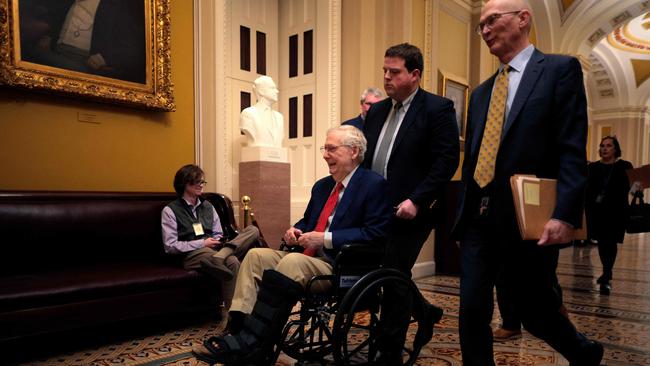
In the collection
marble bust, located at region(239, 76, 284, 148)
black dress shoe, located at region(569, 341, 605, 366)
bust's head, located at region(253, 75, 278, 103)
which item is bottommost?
black dress shoe, located at region(569, 341, 605, 366)

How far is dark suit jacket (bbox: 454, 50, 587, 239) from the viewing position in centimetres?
162

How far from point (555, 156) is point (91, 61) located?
11.1ft

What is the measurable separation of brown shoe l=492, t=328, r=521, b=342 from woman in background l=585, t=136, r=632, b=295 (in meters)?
1.89

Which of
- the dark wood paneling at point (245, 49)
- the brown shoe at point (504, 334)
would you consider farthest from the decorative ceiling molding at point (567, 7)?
the brown shoe at point (504, 334)

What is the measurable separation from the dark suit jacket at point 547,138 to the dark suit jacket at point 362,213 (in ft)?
1.76

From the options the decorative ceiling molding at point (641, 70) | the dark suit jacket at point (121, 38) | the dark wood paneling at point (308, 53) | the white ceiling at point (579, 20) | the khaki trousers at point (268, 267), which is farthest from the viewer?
the decorative ceiling molding at point (641, 70)

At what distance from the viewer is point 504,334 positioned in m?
2.96

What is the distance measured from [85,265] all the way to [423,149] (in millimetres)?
2341

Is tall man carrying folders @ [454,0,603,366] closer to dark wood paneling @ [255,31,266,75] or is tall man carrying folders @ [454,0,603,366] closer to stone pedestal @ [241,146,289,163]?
stone pedestal @ [241,146,289,163]

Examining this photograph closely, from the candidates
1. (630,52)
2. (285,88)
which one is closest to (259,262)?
Result: (285,88)

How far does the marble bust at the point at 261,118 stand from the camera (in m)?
4.84

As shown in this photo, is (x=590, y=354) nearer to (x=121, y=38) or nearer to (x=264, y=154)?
(x=264, y=154)

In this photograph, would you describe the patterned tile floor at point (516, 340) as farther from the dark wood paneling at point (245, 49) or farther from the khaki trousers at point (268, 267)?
the dark wood paneling at point (245, 49)

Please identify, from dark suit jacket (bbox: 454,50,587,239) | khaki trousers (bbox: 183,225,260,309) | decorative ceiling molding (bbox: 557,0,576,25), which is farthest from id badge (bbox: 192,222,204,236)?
decorative ceiling molding (bbox: 557,0,576,25)
